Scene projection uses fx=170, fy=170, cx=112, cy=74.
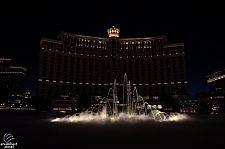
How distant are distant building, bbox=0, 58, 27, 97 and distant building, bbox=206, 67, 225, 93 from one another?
522 ft

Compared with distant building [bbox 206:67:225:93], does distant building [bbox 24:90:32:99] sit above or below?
below

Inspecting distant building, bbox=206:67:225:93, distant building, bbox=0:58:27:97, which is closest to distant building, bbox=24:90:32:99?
distant building, bbox=0:58:27:97

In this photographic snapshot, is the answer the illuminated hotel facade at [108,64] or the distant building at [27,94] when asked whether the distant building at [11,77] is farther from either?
the illuminated hotel facade at [108,64]

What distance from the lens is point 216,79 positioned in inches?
5463

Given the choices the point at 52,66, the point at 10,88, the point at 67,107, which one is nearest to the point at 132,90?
the point at 67,107

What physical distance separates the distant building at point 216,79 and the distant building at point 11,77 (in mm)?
159233

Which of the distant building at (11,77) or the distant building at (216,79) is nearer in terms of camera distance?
the distant building at (216,79)

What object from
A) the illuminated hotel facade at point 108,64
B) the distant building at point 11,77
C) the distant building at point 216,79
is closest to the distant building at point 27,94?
the distant building at point 11,77

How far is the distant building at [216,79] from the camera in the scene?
12854 cm

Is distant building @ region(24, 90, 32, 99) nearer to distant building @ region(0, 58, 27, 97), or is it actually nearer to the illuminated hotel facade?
distant building @ region(0, 58, 27, 97)

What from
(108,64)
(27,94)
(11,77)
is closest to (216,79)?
(108,64)

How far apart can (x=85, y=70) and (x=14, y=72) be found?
74143mm

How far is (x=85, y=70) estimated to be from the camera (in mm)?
113562

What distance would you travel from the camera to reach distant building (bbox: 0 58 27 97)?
5556 inches
